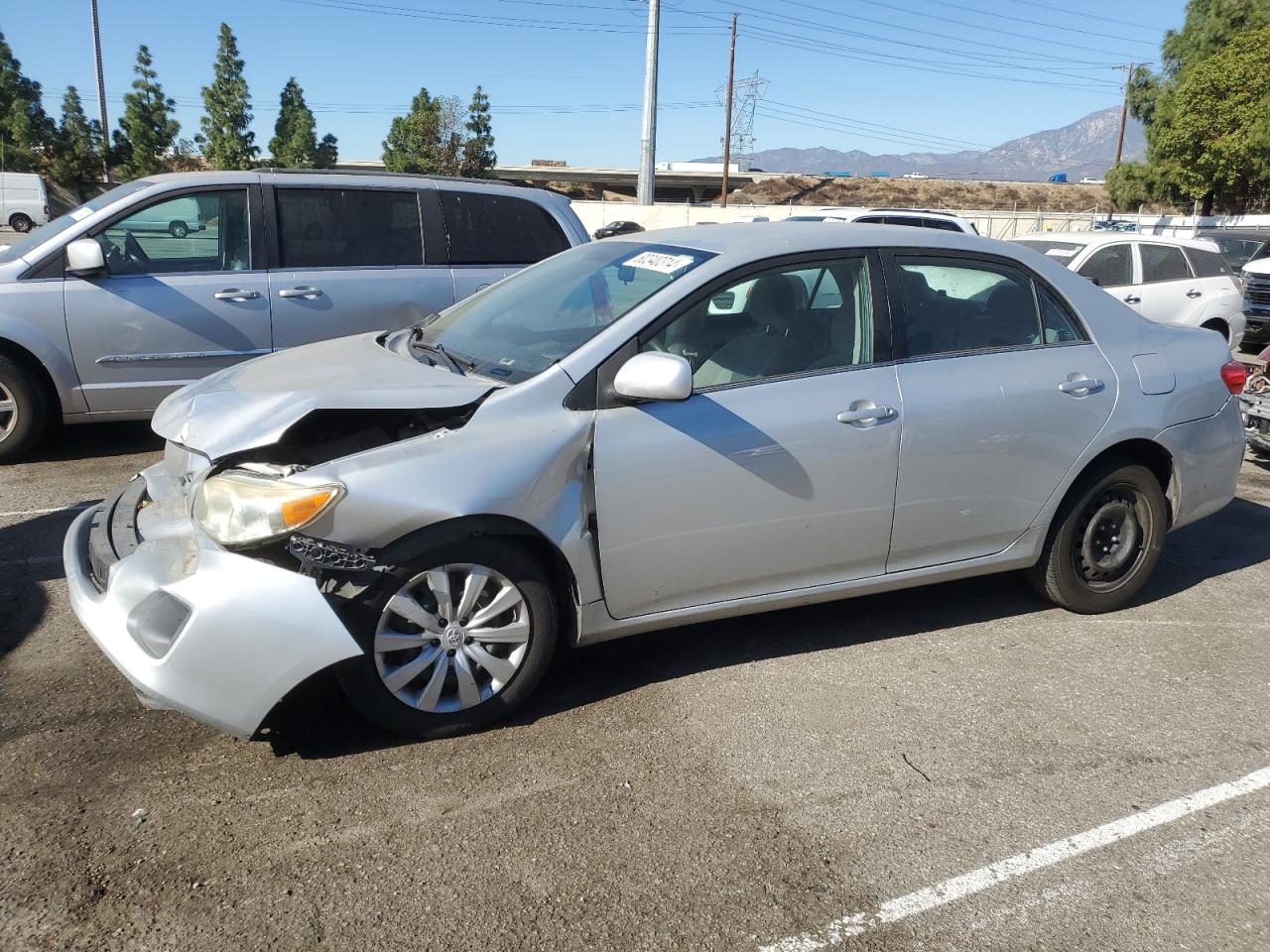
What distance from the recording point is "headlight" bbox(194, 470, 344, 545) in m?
3.09

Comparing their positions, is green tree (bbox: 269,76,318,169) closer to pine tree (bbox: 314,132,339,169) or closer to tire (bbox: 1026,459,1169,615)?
pine tree (bbox: 314,132,339,169)

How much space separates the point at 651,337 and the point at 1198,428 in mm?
2793

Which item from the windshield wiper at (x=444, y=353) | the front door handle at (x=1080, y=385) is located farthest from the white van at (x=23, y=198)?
the front door handle at (x=1080, y=385)

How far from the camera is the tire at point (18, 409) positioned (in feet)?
21.3

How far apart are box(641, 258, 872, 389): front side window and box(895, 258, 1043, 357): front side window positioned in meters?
0.22

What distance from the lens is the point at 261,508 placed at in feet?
10.2

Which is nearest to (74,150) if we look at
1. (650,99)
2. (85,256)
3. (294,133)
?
(294,133)

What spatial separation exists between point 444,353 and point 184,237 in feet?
11.9

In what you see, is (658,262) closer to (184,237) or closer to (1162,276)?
(184,237)

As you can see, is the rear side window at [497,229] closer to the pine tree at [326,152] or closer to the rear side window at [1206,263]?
the rear side window at [1206,263]

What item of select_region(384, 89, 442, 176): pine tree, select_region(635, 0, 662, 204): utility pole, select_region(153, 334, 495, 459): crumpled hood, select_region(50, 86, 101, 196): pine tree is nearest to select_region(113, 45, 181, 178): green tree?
select_region(50, 86, 101, 196): pine tree

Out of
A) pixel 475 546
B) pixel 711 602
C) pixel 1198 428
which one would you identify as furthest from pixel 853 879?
pixel 1198 428

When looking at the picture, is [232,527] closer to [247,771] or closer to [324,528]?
[324,528]

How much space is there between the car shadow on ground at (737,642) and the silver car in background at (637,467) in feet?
0.90
